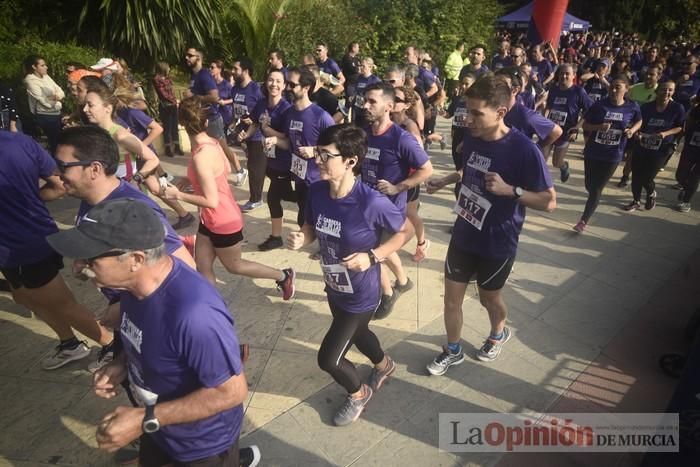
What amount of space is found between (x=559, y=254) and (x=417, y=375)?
10.00 feet

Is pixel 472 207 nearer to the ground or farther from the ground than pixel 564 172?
farther from the ground

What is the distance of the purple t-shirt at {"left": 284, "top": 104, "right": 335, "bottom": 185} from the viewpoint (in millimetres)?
4918

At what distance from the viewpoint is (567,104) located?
291 inches

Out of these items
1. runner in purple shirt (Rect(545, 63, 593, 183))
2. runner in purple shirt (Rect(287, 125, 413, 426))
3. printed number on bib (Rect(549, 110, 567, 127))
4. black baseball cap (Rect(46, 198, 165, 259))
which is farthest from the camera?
printed number on bib (Rect(549, 110, 567, 127))

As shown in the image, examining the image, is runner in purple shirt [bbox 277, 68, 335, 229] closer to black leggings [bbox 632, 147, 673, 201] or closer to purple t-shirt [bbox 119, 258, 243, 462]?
purple t-shirt [bbox 119, 258, 243, 462]

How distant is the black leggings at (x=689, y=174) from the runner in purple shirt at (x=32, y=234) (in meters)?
7.94

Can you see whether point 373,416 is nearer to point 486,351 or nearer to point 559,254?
point 486,351

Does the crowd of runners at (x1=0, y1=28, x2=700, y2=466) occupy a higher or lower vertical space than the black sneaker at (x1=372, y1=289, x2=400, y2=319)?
higher

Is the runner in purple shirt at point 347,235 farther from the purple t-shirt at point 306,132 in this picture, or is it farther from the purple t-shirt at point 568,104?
the purple t-shirt at point 568,104

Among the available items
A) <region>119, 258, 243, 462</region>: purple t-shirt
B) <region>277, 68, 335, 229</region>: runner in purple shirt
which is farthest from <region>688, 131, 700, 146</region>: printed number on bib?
<region>119, 258, 243, 462</region>: purple t-shirt

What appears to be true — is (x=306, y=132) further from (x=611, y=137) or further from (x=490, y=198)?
(x=611, y=137)

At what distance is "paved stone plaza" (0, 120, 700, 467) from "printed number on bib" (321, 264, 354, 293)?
1.04 metres

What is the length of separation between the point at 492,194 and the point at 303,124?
251 centimetres

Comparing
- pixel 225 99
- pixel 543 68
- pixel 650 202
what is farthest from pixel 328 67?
pixel 650 202
